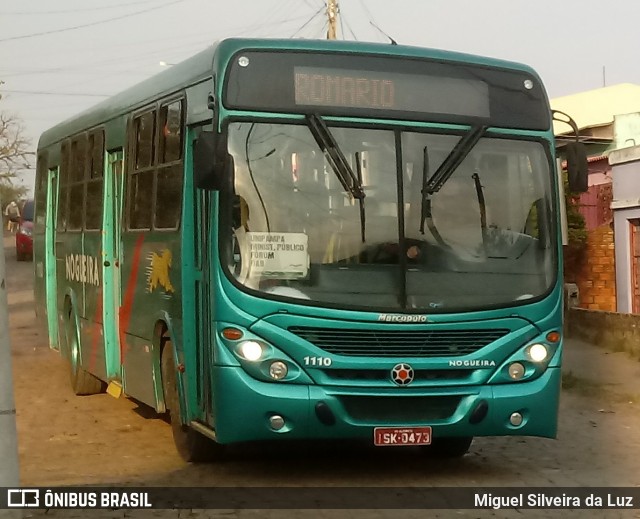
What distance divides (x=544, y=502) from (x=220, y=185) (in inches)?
119

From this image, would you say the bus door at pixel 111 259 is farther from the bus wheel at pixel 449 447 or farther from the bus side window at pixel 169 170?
the bus wheel at pixel 449 447

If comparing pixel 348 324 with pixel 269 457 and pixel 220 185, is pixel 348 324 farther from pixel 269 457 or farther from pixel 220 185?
pixel 269 457

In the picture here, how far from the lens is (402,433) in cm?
845

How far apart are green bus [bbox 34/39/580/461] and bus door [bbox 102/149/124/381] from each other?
2337 millimetres

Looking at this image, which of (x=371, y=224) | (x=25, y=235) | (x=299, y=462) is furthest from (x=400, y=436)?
(x=25, y=235)

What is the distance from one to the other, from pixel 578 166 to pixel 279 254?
8.42 ft

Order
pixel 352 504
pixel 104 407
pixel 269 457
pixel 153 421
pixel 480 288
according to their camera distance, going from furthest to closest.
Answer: pixel 104 407 < pixel 153 421 < pixel 269 457 < pixel 480 288 < pixel 352 504

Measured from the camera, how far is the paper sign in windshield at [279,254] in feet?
27.3

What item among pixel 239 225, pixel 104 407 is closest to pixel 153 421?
pixel 104 407

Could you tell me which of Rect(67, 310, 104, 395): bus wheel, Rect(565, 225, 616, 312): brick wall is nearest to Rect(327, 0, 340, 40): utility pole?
Rect(565, 225, 616, 312): brick wall

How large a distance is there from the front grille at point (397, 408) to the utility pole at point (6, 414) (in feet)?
8.60

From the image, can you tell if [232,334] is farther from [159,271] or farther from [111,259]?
[111,259]

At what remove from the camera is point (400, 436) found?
27.7 feet

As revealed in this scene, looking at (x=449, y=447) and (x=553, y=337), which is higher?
(x=553, y=337)
